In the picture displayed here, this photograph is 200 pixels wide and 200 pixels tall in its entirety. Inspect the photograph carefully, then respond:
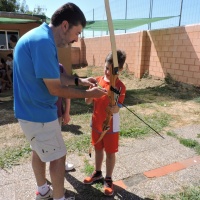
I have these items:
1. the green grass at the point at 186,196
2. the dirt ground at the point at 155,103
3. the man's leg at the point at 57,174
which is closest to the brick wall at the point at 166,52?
the dirt ground at the point at 155,103

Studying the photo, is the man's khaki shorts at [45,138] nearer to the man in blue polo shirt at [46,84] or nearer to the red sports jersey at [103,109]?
the man in blue polo shirt at [46,84]

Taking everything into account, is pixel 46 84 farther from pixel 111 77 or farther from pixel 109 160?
pixel 109 160

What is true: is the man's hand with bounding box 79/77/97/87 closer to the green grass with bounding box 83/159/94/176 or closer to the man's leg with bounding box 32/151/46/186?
the man's leg with bounding box 32/151/46/186

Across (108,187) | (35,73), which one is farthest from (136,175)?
(35,73)

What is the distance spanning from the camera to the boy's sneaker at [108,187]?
233cm

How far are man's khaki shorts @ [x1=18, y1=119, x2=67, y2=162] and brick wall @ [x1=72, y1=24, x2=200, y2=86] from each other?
661 centimetres

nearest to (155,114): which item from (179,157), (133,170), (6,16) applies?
(179,157)

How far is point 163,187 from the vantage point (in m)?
2.51

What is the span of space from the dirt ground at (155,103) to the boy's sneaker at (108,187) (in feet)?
5.84

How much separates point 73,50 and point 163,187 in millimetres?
15926

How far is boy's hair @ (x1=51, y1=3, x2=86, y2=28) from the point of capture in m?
1.68

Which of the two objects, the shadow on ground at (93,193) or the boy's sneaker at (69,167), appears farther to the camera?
the boy's sneaker at (69,167)

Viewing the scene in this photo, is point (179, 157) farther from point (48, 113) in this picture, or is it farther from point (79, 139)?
point (48, 113)

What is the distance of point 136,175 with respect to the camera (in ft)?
8.99
